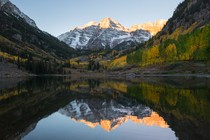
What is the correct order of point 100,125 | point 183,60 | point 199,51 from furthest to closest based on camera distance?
point 183,60 → point 199,51 → point 100,125

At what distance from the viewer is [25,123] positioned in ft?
87.5

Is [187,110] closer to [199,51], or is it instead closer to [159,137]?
[159,137]

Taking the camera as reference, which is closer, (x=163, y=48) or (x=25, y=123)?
(x=25, y=123)

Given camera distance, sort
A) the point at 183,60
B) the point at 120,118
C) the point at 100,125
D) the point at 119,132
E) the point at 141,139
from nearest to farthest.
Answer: the point at 141,139 → the point at 119,132 → the point at 100,125 → the point at 120,118 → the point at 183,60

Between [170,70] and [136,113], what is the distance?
5439 inches

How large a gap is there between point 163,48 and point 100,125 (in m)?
169

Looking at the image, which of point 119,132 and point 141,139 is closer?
point 141,139

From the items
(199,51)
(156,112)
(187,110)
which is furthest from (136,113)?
(199,51)

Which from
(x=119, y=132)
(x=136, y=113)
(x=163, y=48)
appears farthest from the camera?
(x=163, y=48)

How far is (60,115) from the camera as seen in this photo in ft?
107

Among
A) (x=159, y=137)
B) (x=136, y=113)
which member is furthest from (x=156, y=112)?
(x=159, y=137)

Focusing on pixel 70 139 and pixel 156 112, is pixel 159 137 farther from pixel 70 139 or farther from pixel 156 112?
pixel 156 112

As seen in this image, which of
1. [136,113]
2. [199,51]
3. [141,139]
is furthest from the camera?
[199,51]

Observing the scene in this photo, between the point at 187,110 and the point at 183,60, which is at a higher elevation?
the point at 183,60
